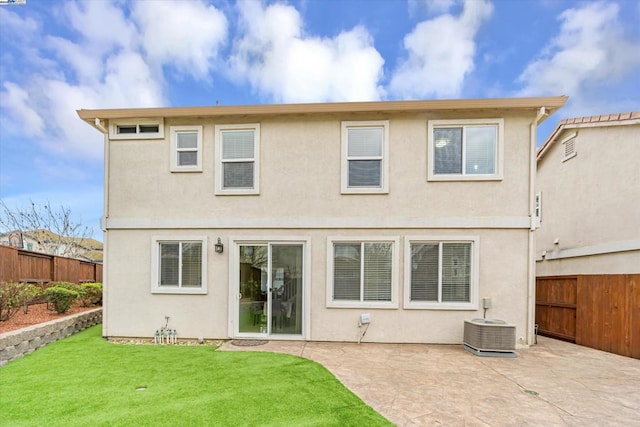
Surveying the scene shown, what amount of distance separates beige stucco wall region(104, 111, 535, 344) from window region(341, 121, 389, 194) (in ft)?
0.68

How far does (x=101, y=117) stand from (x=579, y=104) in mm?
49615

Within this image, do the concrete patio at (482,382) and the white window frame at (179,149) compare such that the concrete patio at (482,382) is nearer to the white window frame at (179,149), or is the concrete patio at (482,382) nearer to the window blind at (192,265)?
the window blind at (192,265)

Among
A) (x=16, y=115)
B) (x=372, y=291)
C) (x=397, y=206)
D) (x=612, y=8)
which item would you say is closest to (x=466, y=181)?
(x=397, y=206)

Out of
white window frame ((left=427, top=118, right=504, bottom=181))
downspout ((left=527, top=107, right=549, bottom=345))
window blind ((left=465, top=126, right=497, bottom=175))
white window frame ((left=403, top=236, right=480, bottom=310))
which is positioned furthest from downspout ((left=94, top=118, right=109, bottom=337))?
Result: downspout ((left=527, top=107, right=549, bottom=345))

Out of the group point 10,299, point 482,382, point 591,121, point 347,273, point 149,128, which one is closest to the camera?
point 482,382

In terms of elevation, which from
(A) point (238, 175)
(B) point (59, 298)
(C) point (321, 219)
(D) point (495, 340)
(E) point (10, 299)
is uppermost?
(A) point (238, 175)

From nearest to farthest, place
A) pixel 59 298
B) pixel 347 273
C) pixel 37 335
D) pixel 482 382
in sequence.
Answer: pixel 482 382, pixel 37 335, pixel 347 273, pixel 59 298

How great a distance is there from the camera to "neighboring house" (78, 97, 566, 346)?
7977mm

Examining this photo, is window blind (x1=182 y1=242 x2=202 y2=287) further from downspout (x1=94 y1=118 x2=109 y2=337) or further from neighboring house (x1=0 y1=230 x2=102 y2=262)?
neighboring house (x1=0 y1=230 x2=102 y2=262)

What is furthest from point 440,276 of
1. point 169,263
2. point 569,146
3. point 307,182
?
point 569,146

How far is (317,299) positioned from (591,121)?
34.2 feet

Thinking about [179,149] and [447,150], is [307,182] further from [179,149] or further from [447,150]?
[447,150]

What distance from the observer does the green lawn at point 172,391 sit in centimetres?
421

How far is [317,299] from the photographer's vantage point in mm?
8203
